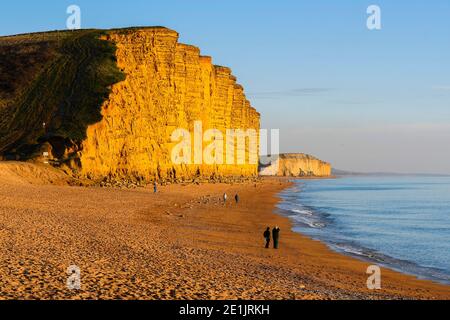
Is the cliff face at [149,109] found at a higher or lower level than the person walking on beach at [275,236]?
higher

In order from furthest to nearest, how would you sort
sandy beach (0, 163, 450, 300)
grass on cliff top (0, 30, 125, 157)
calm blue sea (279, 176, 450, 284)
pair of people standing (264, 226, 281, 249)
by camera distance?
grass on cliff top (0, 30, 125, 157)
pair of people standing (264, 226, 281, 249)
calm blue sea (279, 176, 450, 284)
sandy beach (0, 163, 450, 300)

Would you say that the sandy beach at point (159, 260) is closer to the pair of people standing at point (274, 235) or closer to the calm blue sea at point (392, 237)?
the pair of people standing at point (274, 235)

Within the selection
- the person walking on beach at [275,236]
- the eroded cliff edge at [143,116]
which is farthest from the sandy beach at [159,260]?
the eroded cliff edge at [143,116]

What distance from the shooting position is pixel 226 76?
107562 mm

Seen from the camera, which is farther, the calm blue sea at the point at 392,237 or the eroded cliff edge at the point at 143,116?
the eroded cliff edge at the point at 143,116

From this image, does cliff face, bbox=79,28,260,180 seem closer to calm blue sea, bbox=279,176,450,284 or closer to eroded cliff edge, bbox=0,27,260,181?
eroded cliff edge, bbox=0,27,260,181

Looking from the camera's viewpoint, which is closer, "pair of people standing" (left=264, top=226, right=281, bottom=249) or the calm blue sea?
the calm blue sea

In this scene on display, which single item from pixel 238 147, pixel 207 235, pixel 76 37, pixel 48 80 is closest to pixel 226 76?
pixel 238 147

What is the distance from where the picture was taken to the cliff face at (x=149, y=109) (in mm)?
60812

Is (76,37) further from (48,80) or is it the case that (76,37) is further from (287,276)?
(287,276)

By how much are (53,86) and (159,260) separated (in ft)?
186

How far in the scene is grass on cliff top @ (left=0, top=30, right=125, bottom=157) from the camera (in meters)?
58.9

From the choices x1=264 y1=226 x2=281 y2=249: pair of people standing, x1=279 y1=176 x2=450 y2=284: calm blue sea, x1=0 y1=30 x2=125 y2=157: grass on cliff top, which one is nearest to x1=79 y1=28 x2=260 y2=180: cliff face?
x1=0 y1=30 x2=125 y2=157: grass on cliff top

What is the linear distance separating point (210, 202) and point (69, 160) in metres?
16.7
